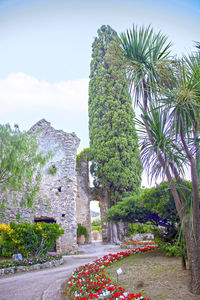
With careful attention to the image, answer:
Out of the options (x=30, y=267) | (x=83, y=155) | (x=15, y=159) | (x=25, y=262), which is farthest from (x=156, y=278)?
(x=83, y=155)

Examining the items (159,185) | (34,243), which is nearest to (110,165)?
(34,243)

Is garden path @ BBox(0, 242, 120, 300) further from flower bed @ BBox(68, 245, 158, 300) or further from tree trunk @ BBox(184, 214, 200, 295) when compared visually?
tree trunk @ BBox(184, 214, 200, 295)

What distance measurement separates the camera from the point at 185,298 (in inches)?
136

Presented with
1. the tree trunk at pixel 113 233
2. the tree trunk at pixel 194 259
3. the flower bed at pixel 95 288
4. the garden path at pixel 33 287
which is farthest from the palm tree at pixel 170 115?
the tree trunk at pixel 113 233

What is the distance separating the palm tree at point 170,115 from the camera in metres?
3.79

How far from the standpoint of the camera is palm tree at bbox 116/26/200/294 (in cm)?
379

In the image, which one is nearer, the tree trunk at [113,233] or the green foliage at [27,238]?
the green foliage at [27,238]

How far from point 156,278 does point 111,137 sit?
12.7 metres

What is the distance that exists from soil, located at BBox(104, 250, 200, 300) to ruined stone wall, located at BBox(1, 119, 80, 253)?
23.1ft

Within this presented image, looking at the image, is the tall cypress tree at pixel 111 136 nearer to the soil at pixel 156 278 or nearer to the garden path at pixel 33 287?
the soil at pixel 156 278

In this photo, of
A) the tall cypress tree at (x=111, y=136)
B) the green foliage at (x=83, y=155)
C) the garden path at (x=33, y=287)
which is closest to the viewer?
the garden path at (x=33, y=287)

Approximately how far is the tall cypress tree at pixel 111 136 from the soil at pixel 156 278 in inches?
377

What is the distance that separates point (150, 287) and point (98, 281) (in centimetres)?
111

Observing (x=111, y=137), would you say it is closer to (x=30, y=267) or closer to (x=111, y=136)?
(x=111, y=136)
